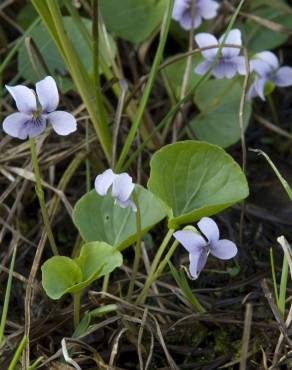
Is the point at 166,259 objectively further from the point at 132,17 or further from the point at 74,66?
the point at 132,17

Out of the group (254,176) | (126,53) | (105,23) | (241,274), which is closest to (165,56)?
(126,53)

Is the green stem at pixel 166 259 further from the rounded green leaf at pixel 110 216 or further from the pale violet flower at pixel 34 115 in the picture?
the pale violet flower at pixel 34 115

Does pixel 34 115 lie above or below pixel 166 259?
above

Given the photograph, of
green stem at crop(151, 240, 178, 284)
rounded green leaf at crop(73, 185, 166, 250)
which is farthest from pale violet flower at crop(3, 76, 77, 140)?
green stem at crop(151, 240, 178, 284)

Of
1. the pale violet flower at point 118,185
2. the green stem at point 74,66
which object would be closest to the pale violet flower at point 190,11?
the green stem at point 74,66

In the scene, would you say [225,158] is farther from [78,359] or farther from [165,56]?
[165,56]

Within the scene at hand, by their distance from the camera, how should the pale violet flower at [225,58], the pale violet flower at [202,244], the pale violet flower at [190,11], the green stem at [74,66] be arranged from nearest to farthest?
the pale violet flower at [202,244] → the green stem at [74,66] → the pale violet flower at [225,58] → the pale violet flower at [190,11]

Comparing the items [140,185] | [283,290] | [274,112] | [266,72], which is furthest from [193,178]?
[274,112]
